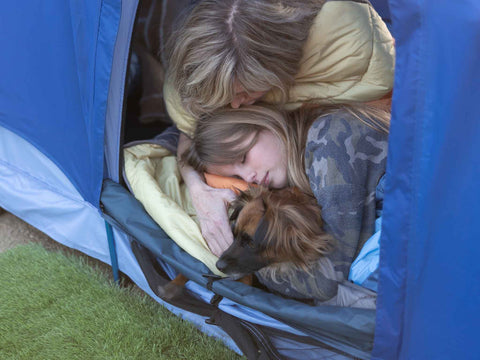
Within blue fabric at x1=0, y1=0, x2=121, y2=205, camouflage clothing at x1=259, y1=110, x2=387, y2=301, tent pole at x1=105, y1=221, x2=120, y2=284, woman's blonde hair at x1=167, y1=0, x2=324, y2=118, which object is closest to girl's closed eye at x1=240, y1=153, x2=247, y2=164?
woman's blonde hair at x1=167, y1=0, x2=324, y2=118

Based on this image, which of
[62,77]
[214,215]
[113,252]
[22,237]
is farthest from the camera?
[22,237]

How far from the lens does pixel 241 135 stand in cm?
198

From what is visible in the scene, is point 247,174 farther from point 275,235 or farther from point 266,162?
point 275,235

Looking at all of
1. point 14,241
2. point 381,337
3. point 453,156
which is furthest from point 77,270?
point 453,156

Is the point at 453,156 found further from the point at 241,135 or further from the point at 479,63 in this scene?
the point at 241,135

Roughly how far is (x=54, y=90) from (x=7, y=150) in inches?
30.1

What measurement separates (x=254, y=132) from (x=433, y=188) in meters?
0.89

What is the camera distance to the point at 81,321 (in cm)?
218

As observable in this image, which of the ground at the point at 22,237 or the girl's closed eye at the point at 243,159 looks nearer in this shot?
the girl's closed eye at the point at 243,159

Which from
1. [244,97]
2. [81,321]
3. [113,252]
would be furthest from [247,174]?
[81,321]

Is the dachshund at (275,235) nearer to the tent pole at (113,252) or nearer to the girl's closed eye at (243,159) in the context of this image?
the girl's closed eye at (243,159)

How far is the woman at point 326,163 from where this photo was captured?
163cm

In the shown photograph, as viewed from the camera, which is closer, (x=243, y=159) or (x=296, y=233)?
(x=296, y=233)

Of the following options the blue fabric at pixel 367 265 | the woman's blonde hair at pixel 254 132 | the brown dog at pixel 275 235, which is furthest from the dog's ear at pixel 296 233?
the woman's blonde hair at pixel 254 132
